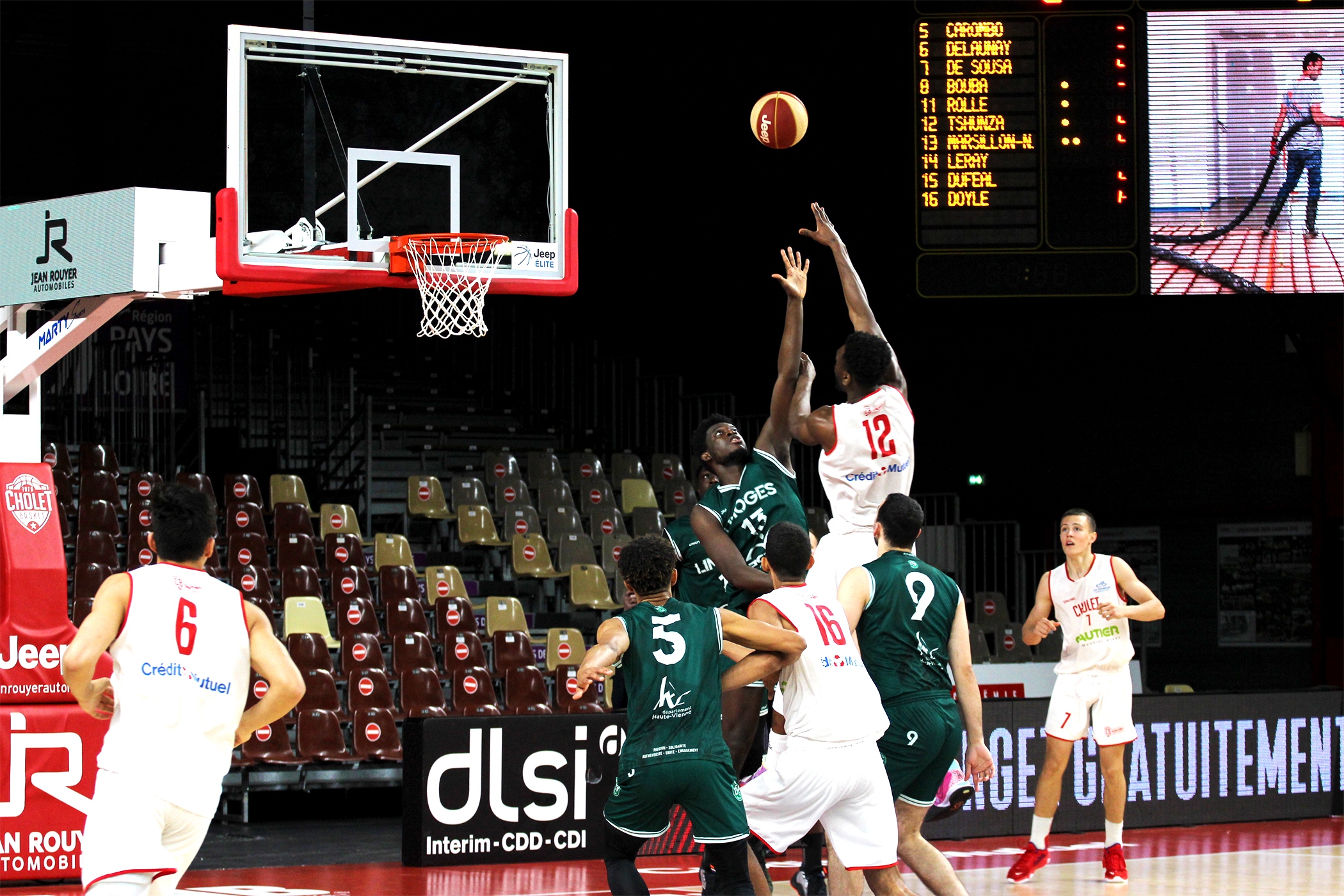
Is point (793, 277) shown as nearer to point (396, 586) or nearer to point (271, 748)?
point (271, 748)

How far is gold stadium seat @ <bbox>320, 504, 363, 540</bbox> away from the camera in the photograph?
1499cm

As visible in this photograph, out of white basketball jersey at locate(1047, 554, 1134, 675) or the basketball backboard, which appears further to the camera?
white basketball jersey at locate(1047, 554, 1134, 675)

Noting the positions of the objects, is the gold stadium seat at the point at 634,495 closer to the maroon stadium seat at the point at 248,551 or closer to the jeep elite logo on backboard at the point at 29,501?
the maroon stadium seat at the point at 248,551

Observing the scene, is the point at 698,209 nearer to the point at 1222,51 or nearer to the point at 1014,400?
the point at 1014,400

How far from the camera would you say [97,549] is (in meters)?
13.4

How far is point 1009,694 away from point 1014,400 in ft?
21.7

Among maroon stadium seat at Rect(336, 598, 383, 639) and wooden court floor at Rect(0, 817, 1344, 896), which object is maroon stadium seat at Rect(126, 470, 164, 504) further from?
wooden court floor at Rect(0, 817, 1344, 896)

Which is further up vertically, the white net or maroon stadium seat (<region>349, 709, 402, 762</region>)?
the white net

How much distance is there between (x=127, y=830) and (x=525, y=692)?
867 centimetres

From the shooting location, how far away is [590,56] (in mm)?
18500

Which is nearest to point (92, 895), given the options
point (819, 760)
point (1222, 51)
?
point (819, 760)

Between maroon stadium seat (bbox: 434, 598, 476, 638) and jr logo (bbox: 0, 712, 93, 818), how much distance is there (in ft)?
16.5

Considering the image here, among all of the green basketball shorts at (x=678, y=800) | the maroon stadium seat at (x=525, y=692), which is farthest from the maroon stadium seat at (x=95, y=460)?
the green basketball shorts at (x=678, y=800)

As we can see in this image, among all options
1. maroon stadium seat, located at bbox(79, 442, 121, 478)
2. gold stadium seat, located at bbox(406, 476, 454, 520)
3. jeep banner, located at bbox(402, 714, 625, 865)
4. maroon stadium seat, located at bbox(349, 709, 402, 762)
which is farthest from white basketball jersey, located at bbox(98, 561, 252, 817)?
gold stadium seat, located at bbox(406, 476, 454, 520)
